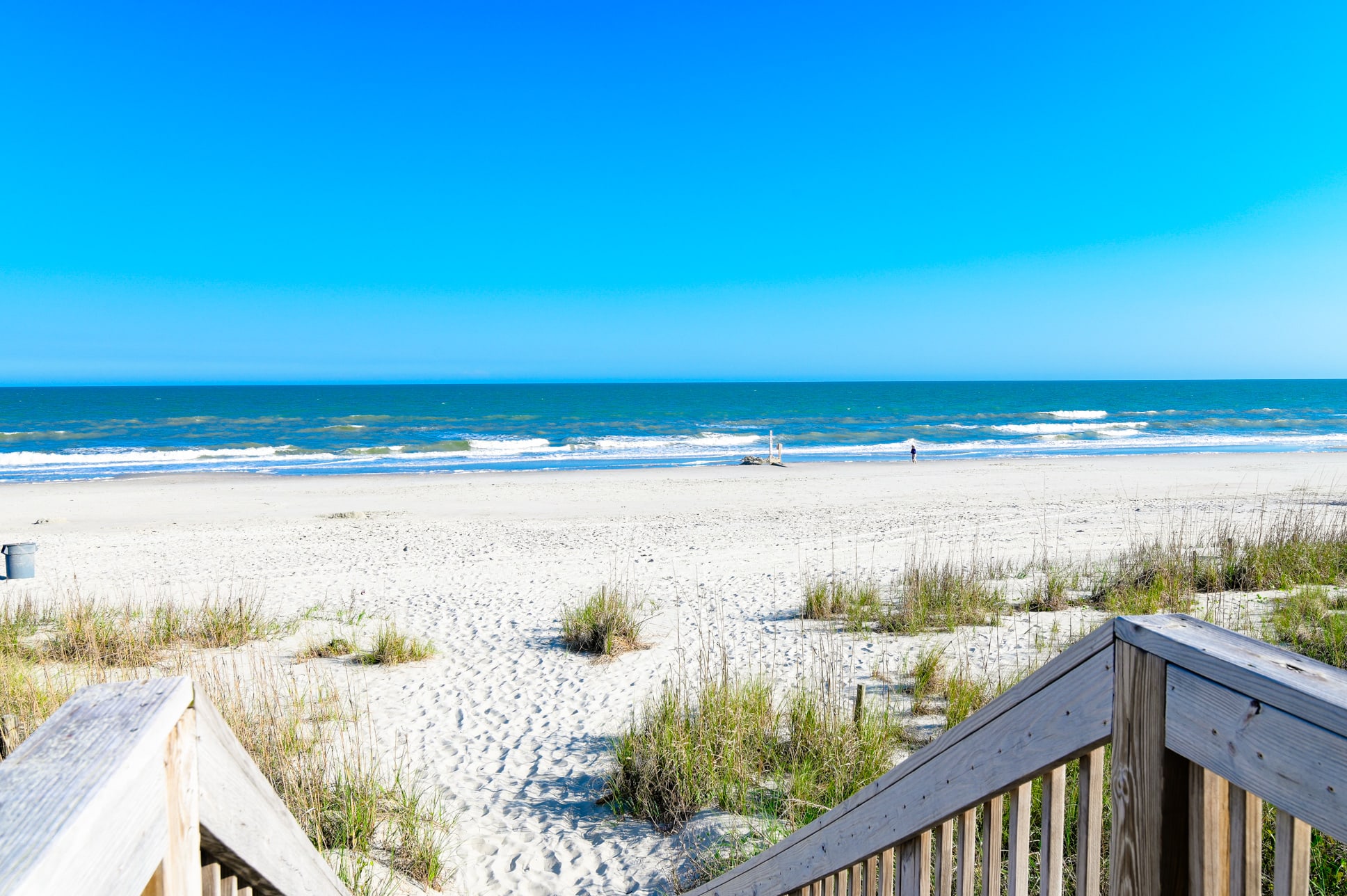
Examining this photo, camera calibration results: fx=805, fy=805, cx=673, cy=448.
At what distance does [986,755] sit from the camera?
138cm

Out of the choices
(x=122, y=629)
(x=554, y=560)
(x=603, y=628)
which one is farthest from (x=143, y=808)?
(x=554, y=560)

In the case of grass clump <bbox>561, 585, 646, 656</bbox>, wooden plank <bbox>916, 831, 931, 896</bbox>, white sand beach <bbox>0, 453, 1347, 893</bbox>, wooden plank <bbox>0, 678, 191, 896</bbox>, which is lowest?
white sand beach <bbox>0, 453, 1347, 893</bbox>

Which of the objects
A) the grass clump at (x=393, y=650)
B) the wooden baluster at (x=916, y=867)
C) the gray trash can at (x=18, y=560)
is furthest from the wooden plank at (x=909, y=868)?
the gray trash can at (x=18, y=560)

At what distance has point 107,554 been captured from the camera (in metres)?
12.4

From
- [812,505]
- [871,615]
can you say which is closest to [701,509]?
[812,505]

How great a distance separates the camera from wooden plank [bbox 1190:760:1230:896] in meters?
1.04

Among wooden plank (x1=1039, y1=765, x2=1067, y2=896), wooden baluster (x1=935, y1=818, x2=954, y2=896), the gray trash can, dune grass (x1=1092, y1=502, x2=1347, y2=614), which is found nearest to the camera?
wooden plank (x1=1039, y1=765, x2=1067, y2=896)

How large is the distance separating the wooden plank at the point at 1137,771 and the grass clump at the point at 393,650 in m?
6.53

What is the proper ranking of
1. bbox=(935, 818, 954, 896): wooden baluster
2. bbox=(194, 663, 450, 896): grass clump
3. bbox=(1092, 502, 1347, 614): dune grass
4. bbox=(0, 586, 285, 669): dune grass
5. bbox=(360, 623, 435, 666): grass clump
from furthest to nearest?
1. bbox=(1092, 502, 1347, 614): dune grass
2. bbox=(360, 623, 435, 666): grass clump
3. bbox=(0, 586, 285, 669): dune grass
4. bbox=(194, 663, 450, 896): grass clump
5. bbox=(935, 818, 954, 896): wooden baluster

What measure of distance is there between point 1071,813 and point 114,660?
22.0ft

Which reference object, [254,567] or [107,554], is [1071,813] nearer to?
[254,567]

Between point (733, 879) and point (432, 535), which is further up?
point (733, 879)

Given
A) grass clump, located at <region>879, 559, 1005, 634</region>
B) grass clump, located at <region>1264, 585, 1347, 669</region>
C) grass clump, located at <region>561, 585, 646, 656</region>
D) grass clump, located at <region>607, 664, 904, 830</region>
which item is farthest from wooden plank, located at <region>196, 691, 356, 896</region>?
grass clump, located at <region>879, 559, 1005, 634</region>

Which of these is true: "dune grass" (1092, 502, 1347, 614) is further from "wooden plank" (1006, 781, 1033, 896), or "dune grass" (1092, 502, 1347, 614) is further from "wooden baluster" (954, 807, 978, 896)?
"wooden plank" (1006, 781, 1033, 896)
